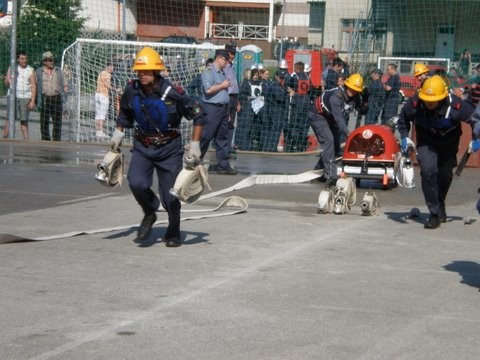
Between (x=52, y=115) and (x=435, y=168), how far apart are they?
10839mm

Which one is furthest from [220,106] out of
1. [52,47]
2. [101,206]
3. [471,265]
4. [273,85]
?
[52,47]

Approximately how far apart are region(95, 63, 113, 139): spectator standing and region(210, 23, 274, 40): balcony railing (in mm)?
16546

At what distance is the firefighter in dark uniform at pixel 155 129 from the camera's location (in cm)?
952

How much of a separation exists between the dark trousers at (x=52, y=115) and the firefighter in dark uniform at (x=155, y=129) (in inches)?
426

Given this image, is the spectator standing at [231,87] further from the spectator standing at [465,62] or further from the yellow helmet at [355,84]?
the spectator standing at [465,62]

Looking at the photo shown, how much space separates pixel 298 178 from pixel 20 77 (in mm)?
7394

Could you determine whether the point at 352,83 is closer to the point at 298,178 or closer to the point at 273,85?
the point at 298,178

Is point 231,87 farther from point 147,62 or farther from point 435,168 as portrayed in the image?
point 147,62

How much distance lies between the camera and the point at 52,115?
20.7m

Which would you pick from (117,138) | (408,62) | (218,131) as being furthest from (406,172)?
(408,62)

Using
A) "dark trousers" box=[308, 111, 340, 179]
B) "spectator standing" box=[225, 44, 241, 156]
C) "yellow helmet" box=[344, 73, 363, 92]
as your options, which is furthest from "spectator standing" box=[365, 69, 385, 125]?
"yellow helmet" box=[344, 73, 363, 92]

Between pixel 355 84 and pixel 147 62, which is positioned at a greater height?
pixel 147 62

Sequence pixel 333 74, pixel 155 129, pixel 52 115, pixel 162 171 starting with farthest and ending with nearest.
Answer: pixel 333 74, pixel 52 115, pixel 162 171, pixel 155 129

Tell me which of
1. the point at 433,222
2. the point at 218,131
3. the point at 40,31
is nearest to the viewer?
the point at 433,222
